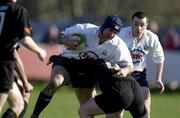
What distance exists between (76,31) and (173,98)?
1080 cm

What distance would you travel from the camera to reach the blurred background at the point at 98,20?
25547mm

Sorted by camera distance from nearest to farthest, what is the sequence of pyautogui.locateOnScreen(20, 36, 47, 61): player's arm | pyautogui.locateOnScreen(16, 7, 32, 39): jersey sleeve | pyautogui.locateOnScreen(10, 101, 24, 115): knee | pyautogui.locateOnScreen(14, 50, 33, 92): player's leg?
1. pyautogui.locateOnScreen(20, 36, 47, 61): player's arm
2. pyautogui.locateOnScreen(16, 7, 32, 39): jersey sleeve
3. pyautogui.locateOnScreen(10, 101, 24, 115): knee
4. pyautogui.locateOnScreen(14, 50, 33, 92): player's leg

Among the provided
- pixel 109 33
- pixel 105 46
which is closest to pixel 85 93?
pixel 105 46

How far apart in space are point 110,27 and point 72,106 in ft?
25.5

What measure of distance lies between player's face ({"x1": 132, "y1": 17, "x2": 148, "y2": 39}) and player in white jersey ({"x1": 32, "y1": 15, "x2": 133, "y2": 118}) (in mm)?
744

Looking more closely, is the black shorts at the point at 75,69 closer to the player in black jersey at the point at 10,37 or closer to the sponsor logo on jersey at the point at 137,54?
the sponsor logo on jersey at the point at 137,54

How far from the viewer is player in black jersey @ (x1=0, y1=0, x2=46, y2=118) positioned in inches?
424

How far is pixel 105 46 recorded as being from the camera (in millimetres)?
12289

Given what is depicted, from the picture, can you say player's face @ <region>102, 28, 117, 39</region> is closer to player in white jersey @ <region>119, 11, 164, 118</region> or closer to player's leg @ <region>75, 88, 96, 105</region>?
player in white jersey @ <region>119, 11, 164, 118</region>

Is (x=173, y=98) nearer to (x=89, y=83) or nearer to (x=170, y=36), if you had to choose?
(x=170, y=36)

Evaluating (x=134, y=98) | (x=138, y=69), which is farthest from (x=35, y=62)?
(x=134, y=98)

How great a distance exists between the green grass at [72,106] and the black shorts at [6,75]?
5260 millimetres

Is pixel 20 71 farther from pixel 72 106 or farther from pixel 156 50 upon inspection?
pixel 72 106

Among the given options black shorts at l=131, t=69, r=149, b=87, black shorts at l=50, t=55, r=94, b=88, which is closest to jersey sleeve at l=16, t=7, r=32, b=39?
black shorts at l=50, t=55, r=94, b=88
